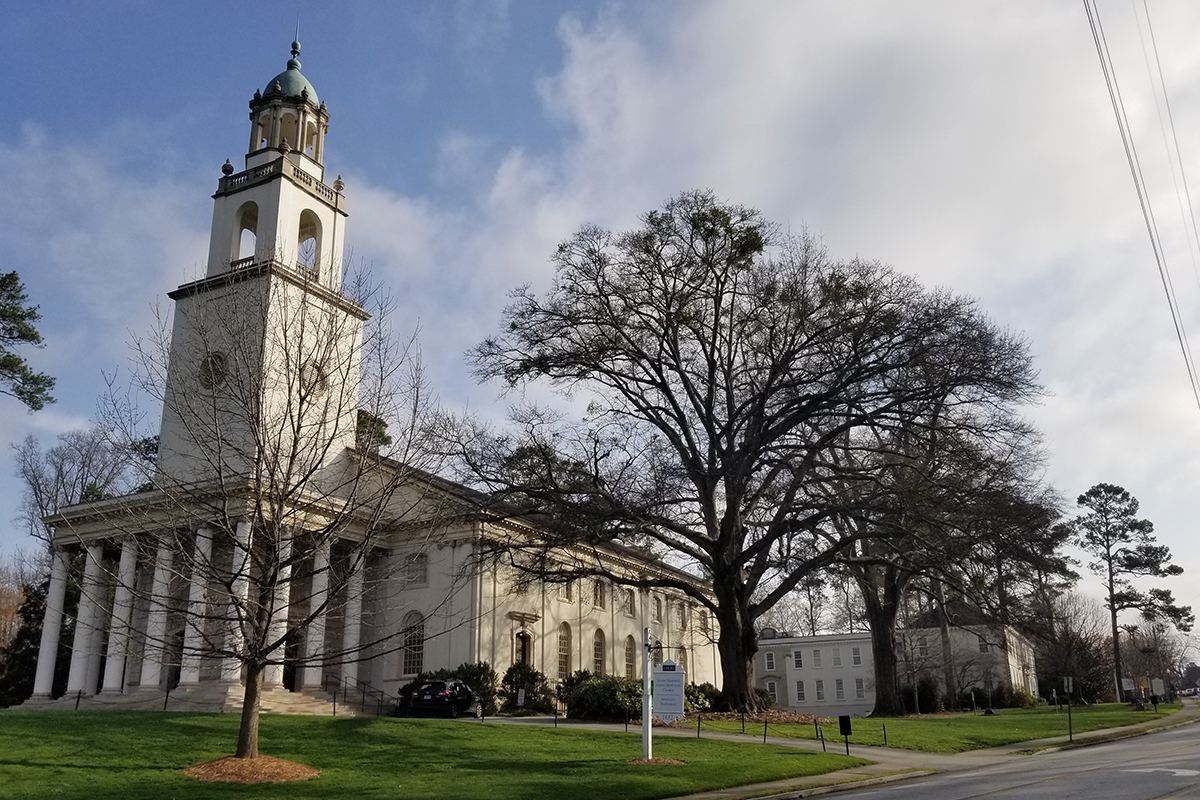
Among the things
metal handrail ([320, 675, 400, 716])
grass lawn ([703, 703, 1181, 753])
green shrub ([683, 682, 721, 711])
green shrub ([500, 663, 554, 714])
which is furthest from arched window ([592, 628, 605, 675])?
grass lawn ([703, 703, 1181, 753])

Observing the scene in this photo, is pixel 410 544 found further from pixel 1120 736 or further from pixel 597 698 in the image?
pixel 1120 736

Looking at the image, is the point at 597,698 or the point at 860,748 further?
the point at 597,698

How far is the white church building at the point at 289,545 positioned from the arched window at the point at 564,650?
0.41ft

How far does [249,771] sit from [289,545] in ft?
15.0

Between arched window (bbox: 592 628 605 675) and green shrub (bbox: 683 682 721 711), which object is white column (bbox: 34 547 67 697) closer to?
arched window (bbox: 592 628 605 675)

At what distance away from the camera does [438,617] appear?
42.9m

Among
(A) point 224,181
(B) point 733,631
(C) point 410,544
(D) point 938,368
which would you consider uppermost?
(A) point 224,181

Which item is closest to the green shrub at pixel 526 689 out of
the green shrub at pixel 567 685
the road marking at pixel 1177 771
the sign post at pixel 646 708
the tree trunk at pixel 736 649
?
the green shrub at pixel 567 685

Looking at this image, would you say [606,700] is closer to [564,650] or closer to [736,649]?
[736,649]

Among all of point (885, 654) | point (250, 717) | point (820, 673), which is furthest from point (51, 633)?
point (820, 673)

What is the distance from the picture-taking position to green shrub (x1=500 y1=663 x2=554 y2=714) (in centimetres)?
4100

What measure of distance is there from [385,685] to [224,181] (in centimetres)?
2561

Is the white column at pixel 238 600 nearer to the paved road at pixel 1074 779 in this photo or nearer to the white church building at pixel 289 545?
the white church building at pixel 289 545

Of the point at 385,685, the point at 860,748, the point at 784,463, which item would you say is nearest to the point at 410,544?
the point at 385,685
